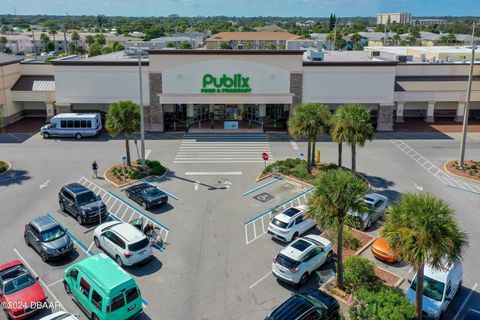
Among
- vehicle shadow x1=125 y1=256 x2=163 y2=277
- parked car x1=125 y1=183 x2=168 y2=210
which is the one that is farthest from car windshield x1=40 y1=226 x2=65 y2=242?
parked car x1=125 y1=183 x2=168 y2=210

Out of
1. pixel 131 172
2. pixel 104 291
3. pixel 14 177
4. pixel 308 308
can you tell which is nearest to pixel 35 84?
pixel 14 177

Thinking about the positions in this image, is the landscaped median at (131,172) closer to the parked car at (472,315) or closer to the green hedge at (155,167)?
the green hedge at (155,167)

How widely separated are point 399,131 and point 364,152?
10.4m

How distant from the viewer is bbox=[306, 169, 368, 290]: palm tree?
18.7 metres

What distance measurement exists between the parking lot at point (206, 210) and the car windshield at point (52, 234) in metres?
1.10

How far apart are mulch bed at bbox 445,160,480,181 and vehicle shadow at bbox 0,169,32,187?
33.4m

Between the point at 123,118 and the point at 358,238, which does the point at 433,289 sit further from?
the point at 123,118

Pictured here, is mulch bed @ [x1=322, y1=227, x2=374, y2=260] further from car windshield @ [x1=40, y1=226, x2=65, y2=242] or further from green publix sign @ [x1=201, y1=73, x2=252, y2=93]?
green publix sign @ [x1=201, y1=73, x2=252, y2=93]

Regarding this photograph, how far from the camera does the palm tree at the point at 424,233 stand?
15.8 m

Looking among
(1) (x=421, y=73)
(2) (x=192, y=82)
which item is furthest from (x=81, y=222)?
(1) (x=421, y=73)

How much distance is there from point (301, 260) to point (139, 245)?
7.87 m

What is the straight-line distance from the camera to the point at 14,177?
112 feet

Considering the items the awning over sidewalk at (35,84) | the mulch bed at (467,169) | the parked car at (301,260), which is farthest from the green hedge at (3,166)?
the mulch bed at (467,169)

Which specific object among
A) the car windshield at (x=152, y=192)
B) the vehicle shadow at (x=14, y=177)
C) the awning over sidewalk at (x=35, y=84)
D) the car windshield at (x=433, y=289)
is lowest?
the car windshield at (x=433, y=289)
